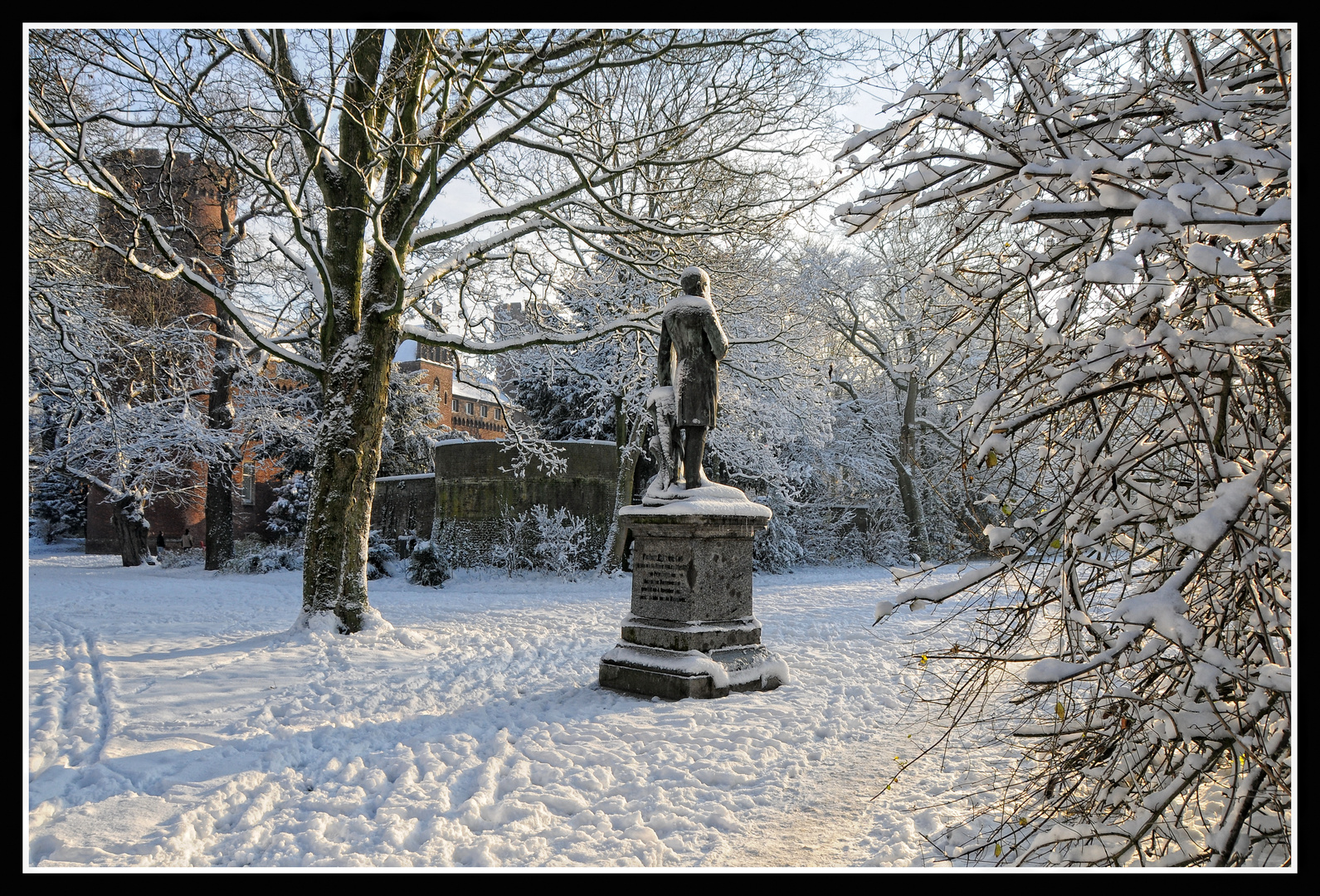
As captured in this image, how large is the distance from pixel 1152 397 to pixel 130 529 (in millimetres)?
24412

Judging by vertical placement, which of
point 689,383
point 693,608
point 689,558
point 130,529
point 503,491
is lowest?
point 130,529

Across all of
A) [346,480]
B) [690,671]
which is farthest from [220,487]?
[690,671]

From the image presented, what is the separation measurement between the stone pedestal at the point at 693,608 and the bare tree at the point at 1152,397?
152 inches

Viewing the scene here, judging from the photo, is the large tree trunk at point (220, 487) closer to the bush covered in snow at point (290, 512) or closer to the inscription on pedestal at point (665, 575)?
the bush covered in snow at point (290, 512)

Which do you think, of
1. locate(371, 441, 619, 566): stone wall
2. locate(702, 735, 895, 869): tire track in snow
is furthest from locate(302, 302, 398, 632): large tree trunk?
locate(371, 441, 619, 566): stone wall

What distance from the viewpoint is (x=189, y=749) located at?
475cm

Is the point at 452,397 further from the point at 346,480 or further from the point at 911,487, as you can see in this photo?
the point at 346,480

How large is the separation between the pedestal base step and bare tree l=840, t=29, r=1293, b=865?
12.1 ft

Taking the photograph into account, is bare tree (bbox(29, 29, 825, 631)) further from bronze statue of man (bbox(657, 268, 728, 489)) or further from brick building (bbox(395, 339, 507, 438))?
brick building (bbox(395, 339, 507, 438))

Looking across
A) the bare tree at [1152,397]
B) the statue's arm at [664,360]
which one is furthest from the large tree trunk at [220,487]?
the bare tree at [1152,397]

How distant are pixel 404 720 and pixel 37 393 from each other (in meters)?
11.8

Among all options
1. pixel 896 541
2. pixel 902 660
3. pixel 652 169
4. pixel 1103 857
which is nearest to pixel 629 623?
pixel 902 660

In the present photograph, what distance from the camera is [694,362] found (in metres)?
7.32

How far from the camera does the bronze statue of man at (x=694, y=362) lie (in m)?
7.25
